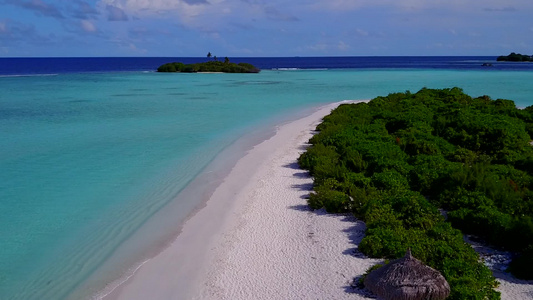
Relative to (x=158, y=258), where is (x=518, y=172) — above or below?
above

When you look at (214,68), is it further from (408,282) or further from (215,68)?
(408,282)

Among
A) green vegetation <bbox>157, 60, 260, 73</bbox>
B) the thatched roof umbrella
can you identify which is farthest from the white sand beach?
green vegetation <bbox>157, 60, 260, 73</bbox>

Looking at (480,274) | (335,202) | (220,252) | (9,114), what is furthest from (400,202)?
(9,114)

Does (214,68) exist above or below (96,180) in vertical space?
above

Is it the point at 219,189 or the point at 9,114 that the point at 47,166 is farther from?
the point at 9,114

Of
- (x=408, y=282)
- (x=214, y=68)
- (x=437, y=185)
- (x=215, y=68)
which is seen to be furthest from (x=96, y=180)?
(x=214, y=68)

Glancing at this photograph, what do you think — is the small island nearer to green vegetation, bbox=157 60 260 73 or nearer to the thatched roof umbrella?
green vegetation, bbox=157 60 260 73
